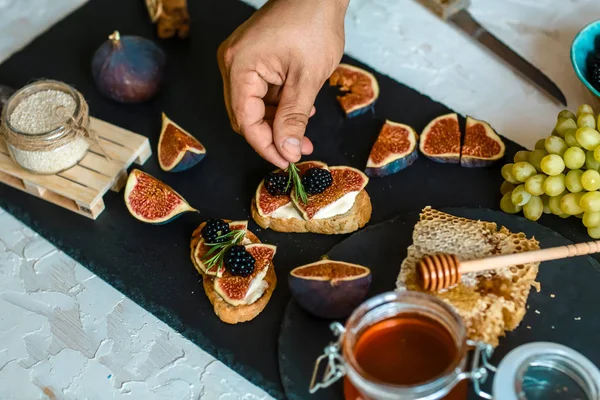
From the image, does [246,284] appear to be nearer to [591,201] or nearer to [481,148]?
[481,148]

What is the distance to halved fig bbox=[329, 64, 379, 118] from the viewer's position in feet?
8.73

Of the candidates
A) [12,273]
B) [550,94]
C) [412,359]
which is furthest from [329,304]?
[550,94]

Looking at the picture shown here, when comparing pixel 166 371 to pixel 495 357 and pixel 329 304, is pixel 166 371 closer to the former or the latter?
pixel 329 304

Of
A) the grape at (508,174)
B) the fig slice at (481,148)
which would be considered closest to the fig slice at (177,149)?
the fig slice at (481,148)

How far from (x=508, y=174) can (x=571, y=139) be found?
224 mm

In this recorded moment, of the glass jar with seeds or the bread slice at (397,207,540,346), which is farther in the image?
the glass jar with seeds

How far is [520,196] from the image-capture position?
2270 mm

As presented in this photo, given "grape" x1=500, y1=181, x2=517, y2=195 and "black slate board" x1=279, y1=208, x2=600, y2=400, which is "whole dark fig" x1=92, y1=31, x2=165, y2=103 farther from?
"grape" x1=500, y1=181, x2=517, y2=195

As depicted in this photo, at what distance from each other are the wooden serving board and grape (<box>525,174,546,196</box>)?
1302 millimetres

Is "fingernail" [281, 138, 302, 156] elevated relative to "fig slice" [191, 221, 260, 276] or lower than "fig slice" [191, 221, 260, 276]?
elevated

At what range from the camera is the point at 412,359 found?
179 centimetres

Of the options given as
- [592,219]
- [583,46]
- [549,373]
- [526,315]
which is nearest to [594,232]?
[592,219]

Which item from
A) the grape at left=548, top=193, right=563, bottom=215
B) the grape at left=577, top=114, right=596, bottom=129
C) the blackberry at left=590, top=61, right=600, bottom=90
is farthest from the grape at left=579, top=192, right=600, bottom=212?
the blackberry at left=590, top=61, right=600, bottom=90

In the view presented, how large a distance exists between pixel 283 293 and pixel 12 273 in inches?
35.7
